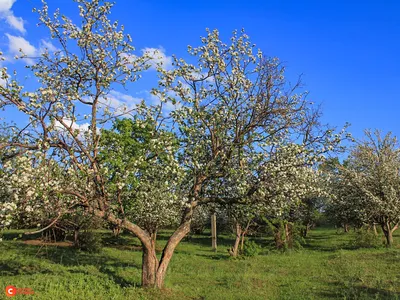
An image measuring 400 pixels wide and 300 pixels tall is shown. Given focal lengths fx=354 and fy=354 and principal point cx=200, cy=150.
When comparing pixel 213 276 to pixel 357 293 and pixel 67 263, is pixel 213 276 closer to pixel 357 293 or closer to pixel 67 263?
pixel 357 293

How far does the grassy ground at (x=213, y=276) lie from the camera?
14657 mm

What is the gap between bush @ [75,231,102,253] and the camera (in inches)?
1142

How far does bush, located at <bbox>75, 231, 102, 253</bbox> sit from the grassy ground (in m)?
1.45

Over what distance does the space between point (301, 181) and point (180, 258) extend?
15.6m

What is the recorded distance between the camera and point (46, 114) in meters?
12.1

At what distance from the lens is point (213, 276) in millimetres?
20062

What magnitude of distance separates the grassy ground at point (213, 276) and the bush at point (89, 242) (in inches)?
56.9

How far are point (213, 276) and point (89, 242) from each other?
13407mm
